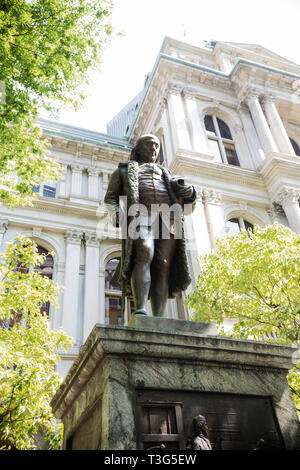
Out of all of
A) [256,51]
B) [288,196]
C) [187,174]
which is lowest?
[288,196]

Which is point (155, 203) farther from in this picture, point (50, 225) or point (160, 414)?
point (50, 225)

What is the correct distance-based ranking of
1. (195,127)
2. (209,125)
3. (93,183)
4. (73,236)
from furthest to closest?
(209,125) < (93,183) < (195,127) < (73,236)

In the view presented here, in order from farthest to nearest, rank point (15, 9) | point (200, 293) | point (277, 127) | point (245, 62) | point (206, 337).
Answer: point (245, 62)
point (277, 127)
point (200, 293)
point (15, 9)
point (206, 337)

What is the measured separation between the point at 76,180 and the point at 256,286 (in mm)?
13306

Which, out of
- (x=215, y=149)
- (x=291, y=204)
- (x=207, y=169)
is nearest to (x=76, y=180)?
(x=207, y=169)

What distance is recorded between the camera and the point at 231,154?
21000 mm

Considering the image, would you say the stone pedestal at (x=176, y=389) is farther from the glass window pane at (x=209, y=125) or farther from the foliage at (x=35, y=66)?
the glass window pane at (x=209, y=125)

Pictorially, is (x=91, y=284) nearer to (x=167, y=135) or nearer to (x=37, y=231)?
(x=37, y=231)

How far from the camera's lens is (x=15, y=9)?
28.0 feet

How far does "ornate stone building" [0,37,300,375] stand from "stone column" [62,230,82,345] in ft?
0.14

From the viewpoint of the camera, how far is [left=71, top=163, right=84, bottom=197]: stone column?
20.4m

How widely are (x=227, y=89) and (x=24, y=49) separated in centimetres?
1636

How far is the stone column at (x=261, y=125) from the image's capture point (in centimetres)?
1950

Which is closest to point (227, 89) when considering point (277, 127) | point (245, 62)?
point (245, 62)
